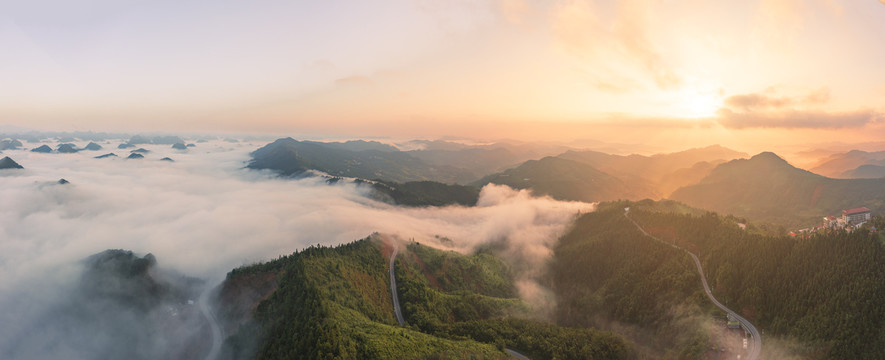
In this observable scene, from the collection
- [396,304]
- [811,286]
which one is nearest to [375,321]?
[396,304]

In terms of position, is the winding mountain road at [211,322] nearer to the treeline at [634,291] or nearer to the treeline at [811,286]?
the treeline at [634,291]

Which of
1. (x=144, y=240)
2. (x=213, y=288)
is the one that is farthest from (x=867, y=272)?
(x=144, y=240)

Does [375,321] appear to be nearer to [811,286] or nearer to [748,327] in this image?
[748,327]

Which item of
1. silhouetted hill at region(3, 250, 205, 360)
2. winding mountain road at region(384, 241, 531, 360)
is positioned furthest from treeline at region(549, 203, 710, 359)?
silhouetted hill at region(3, 250, 205, 360)

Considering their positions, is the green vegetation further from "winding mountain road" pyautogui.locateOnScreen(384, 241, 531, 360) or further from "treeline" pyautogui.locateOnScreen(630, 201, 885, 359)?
"treeline" pyautogui.locateOnScreen(630, 201, 885, 359)

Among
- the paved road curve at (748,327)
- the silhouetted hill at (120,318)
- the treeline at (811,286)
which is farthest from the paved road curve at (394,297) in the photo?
the treeline at (811,286)

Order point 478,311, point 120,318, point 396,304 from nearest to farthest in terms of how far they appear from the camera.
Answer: point 396,304 < point 478,311 < point 120,318

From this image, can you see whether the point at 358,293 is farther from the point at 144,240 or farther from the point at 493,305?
the point at 144,240
